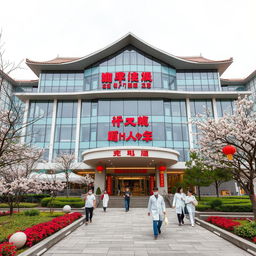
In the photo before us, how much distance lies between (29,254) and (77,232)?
151 inches

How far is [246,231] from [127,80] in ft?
83.6

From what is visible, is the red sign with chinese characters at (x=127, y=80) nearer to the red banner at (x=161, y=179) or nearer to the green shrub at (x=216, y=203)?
the red banner at (x=161, y=179)

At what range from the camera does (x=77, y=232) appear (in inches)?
342

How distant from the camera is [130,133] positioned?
26.5 metres

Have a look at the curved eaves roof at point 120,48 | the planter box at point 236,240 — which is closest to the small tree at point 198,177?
the planter box at point 236,240

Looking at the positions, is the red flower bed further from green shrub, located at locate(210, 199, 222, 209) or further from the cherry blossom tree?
green shrub, located at locate(210, 199, 222, 209)

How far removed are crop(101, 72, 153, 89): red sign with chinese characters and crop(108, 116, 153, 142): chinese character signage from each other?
5041mm

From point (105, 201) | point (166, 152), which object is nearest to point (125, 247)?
point (105, 201)

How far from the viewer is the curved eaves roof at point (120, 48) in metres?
29.9

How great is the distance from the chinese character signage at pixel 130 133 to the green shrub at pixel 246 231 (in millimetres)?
19414

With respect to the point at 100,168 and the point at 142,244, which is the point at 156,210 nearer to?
the point at 142,244

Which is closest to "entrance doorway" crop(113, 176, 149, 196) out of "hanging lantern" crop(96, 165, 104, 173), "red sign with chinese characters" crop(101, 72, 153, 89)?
"hanging lantern" crop(96, 165, 104, 173)

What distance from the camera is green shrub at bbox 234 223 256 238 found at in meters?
6.41

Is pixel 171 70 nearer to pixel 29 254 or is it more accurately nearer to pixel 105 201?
pixel 105 201
